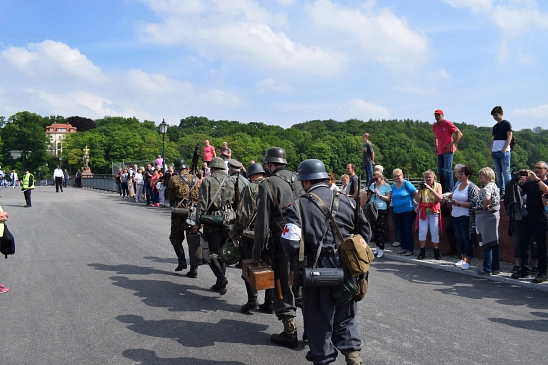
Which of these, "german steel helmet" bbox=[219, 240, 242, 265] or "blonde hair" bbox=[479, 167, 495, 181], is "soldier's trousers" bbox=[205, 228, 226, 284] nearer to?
"german steel helmet" bbox=[219, 240, 242, 265]

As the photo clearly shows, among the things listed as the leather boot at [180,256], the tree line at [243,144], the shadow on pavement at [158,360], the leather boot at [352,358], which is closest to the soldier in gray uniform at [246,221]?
the shadow on pavement at [158,360]

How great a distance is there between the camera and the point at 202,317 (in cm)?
589

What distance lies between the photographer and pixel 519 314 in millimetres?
6094

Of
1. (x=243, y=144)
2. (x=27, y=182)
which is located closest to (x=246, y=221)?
(x=27, y=182)

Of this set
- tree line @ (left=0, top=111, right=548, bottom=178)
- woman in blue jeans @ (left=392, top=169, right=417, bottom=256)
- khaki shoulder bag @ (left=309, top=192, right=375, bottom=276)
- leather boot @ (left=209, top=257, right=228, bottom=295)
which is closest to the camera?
khaki shoulder bag @ (left=309, top=192, right=375, bottom=276)

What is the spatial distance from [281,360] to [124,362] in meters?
1.56

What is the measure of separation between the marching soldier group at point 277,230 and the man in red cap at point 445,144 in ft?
22.6

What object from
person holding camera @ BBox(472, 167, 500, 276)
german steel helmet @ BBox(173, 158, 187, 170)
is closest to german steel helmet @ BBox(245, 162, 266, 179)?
german steel helmet @ BBox(173, 158, 187, 170)

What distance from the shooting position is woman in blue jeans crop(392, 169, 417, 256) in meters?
10.4

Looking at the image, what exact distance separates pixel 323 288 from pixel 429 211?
6.74 m

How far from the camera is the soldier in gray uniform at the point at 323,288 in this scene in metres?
3.83

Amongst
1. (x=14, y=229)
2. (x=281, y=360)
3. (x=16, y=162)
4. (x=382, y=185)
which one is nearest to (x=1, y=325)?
(x=281, y=360)

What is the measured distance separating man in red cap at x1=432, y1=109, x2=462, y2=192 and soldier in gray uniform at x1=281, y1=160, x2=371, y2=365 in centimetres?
868

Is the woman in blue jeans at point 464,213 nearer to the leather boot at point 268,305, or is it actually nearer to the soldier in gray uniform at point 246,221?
the leather boot at point 268,305
